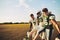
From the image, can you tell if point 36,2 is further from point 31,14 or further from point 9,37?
point 9,37

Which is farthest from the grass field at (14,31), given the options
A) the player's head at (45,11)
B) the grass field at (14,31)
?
the player's head at (45,11)

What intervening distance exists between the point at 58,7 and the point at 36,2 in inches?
15.0

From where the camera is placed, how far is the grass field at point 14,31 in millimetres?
3516

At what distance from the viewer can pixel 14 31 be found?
3.51m

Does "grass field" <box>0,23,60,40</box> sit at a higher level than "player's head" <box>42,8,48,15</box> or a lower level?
lower

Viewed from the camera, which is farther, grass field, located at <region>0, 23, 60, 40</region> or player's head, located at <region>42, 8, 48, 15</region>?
grass field, located at <region>0, 23, 60, 40</region>

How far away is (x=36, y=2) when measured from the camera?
139 inches

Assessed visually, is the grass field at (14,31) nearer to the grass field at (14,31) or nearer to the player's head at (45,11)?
the grass field at (14,31)

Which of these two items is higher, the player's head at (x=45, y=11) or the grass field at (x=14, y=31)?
the player's head at (x=45, y=11)

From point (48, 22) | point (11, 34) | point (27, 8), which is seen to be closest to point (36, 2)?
point (27, 8)

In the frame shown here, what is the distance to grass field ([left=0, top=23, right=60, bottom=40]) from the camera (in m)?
3.52

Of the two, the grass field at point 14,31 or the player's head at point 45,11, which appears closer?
the player's head at point 45,11

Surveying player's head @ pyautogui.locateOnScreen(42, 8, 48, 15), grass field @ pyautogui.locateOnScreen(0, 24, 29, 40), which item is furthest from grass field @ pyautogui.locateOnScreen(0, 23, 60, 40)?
player's head @ pyautogui.locateOnScreen(42, 8, 48, 15)

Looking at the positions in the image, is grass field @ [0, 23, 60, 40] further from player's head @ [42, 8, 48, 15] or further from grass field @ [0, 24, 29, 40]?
player's head @ [42, 8, 48, 15]
